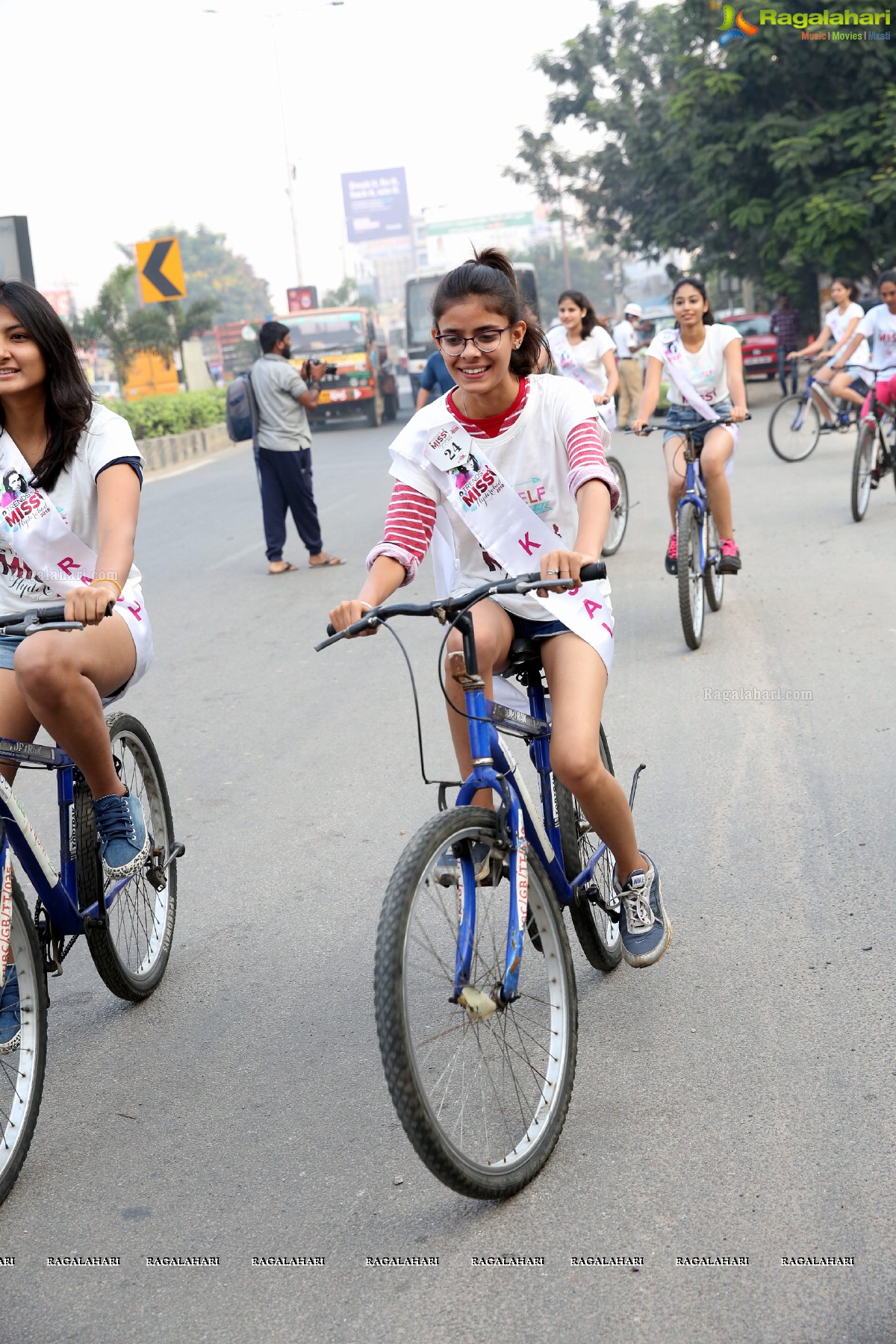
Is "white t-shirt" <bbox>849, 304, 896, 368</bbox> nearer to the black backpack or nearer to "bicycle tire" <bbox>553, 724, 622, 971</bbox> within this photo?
the black backpack

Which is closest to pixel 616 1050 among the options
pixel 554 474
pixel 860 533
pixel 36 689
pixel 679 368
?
pixel 554 474

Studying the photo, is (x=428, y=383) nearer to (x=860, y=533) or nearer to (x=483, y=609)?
(x=860, y=533)

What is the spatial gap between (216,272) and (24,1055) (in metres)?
132

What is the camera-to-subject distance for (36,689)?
322 centimetres

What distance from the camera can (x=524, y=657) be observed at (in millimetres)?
3375

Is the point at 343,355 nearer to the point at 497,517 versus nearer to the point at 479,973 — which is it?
the point at 497,517

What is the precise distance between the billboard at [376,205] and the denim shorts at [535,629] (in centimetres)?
7333

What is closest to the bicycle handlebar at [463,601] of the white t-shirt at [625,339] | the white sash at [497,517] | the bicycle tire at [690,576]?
the white sash at [497,517]

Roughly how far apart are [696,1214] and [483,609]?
1.40m

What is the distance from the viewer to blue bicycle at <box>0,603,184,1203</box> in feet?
9.79

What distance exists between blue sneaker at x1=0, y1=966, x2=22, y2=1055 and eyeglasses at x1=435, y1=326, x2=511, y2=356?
1669 mm

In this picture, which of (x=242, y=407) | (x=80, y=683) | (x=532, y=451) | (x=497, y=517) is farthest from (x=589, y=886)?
(x=242, y=407)

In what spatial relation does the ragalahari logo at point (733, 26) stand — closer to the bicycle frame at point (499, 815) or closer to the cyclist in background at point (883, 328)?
the cyclist in background at point (883, 328)

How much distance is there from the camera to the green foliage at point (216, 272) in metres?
124
